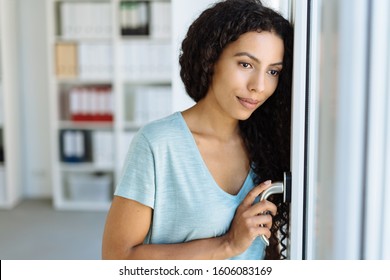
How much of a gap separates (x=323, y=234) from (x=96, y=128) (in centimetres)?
314

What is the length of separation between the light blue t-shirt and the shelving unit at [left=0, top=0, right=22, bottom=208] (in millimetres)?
3054

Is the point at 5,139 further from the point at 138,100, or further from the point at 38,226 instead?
the point at 138,100

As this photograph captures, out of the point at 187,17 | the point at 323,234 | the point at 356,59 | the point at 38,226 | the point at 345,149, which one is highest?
the point at 187,17

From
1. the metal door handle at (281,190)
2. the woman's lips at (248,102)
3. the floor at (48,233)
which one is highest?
the woman's lips at (248,102)

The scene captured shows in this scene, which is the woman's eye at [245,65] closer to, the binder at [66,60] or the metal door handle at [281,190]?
the metal door handle at [281,190]

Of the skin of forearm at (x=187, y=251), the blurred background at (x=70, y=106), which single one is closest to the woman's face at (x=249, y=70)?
the skin of forearm at (x=187, y=251)

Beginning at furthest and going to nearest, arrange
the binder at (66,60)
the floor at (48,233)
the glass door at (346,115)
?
the binder at (66,60), the floor at (48,233), the glass door at (346,115)

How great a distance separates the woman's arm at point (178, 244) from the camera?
94 cm

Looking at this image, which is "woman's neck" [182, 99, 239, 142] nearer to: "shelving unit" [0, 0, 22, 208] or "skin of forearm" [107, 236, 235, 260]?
"skin of forearm" [107, 236, 235, 260]

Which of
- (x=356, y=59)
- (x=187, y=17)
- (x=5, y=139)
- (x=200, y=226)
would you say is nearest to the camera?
(x=356, y=59)

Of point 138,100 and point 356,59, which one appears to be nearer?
point 356,59

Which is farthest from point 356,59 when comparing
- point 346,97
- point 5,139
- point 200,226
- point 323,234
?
point 5,139

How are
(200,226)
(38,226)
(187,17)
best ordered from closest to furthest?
1. (200,226)
2. (187,17)
3. (38,226)

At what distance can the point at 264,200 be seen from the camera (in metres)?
0.94
